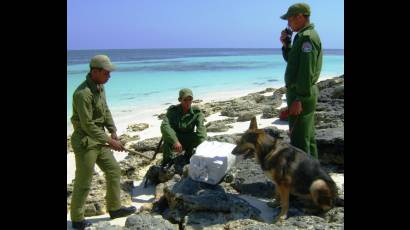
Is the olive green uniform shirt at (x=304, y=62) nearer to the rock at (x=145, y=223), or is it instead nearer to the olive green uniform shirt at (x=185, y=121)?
the olive green uniform shirt at (x=185, y=121)

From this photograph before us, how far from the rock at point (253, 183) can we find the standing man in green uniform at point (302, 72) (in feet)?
2.34

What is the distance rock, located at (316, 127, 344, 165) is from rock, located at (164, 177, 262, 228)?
2295mm

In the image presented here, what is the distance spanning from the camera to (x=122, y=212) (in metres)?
5.90

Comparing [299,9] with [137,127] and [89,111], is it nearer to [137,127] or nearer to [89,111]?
[89,111]

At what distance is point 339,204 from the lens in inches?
217

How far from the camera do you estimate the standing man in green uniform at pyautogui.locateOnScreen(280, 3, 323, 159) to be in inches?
218

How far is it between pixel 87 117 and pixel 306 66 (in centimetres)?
275

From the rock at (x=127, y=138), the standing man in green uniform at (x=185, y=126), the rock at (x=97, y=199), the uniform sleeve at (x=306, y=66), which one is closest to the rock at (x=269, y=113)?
the rock at (x=127, y=138)

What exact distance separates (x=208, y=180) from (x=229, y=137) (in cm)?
221

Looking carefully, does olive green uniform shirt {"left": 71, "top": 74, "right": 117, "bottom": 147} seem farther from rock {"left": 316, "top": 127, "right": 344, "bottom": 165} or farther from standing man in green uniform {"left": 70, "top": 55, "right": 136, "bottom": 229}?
rock {"left": 316, "top": 127, "right": 344, "bottom": 165}

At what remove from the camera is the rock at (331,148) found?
7129mm

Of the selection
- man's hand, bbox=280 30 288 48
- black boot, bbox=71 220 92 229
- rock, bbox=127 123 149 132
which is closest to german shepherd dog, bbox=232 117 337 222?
man's hand, bbox=280 30 288 48
